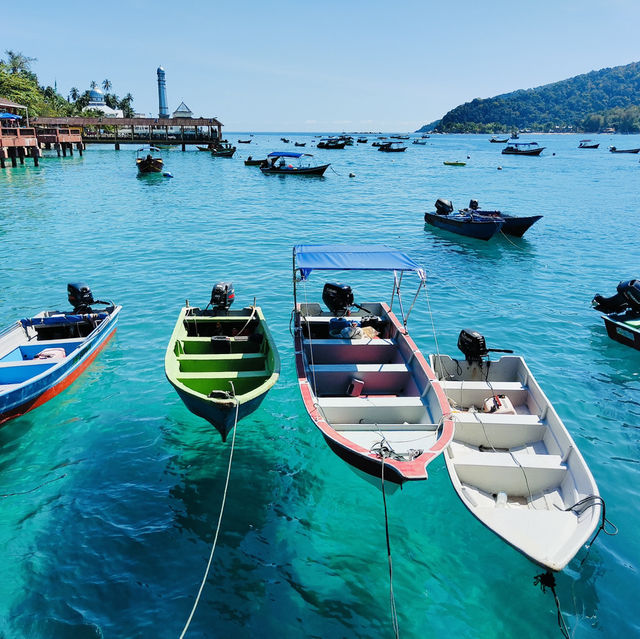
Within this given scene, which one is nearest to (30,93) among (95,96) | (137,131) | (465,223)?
(137,131)

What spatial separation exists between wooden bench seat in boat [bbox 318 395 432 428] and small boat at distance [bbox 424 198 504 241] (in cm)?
2142

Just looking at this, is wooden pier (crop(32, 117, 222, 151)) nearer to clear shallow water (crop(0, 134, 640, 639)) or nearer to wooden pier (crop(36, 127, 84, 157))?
wooden pier (crop(36, 127, 84, 157))

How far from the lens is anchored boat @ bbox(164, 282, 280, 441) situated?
8828 mm

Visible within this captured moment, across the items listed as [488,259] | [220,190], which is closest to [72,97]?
[220,190]

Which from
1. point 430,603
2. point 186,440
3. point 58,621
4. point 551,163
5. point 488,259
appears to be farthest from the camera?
point 551,163

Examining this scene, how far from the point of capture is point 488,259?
2608cm

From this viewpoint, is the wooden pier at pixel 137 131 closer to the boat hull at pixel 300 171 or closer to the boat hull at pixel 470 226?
the boat hull at pixel 300 171

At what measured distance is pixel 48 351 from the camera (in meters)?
11.9

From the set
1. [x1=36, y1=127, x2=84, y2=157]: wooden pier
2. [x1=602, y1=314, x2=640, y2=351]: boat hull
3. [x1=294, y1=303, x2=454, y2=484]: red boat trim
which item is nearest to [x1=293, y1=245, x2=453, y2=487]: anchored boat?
[x1=294, y1=303, x2=454, y2=484]: red boat trim

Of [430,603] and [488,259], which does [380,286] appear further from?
[430,603]

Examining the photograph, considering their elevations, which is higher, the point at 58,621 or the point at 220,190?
the point at 220,190

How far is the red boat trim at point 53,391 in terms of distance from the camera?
9.98 metres

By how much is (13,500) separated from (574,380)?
517 inches

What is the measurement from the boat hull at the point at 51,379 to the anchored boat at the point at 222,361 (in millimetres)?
2446
